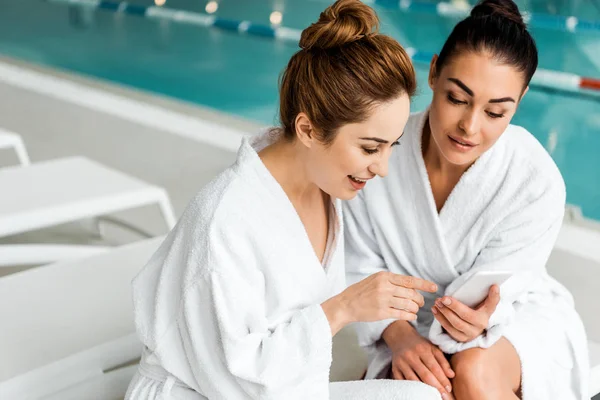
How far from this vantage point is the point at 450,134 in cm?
151

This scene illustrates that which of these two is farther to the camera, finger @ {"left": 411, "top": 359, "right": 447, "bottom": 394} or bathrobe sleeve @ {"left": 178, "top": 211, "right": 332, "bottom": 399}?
finger @ {"left": 411, "top": 359, "right": 447, "bottom": 394}

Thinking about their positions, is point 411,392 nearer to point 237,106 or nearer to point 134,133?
point 134,133

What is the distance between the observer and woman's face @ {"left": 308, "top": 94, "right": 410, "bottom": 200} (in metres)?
1.28

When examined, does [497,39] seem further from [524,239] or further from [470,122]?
[524,239]

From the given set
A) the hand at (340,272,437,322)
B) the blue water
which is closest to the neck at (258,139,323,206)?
the hand at (340,272,437,322)

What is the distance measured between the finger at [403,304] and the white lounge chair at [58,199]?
1.29 meters

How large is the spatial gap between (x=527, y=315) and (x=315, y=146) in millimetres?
598

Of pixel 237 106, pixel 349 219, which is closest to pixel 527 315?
pixel 349 219

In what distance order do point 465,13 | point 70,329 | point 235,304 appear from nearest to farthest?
1. point 235,304
2. point 70,329
3. point 465,13

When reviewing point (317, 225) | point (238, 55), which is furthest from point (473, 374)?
point (238, 55)

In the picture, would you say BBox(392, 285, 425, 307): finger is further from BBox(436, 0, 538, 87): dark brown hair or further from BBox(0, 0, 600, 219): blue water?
BBox(0, 0, 600, 219): blue water

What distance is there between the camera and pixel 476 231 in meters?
1.63

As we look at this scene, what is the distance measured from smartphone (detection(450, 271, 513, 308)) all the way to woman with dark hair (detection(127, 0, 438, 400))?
0.35ft

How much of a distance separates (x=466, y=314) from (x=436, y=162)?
377mm
